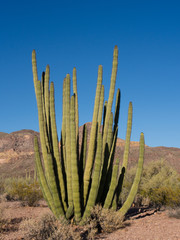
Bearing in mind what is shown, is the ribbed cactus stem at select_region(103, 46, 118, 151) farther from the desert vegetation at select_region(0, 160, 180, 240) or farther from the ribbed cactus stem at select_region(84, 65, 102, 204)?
the desert vegetation at select_region(0, 160, 180, 240)

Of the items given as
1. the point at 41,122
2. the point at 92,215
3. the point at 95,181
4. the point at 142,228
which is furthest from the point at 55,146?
the point at 142,228

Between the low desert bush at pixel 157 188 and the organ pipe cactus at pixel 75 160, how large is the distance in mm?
4494

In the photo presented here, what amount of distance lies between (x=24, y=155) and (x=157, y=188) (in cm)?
3579

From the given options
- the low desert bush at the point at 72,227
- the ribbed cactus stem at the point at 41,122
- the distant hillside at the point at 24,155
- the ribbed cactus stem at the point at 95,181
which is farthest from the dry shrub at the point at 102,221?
the distant hillside at the point at 24,155

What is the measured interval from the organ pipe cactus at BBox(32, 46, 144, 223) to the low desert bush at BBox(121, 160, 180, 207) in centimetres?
449

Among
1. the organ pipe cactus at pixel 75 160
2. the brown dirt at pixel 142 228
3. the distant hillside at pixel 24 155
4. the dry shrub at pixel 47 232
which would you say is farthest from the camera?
the distant hillside at pixel 24 155

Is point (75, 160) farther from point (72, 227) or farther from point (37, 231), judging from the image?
point (37, 231)

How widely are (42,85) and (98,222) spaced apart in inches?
200

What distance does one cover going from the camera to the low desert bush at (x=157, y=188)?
1225cm

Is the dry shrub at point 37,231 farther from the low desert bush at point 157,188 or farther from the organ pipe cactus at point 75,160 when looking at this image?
the low desert bush at point 157,188

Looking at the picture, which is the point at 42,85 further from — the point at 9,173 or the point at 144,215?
the point at 9,173

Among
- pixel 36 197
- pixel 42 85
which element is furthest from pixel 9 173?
pixel 42 85

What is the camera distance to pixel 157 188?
1409 cm

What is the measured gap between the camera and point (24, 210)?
11852 millimetres
